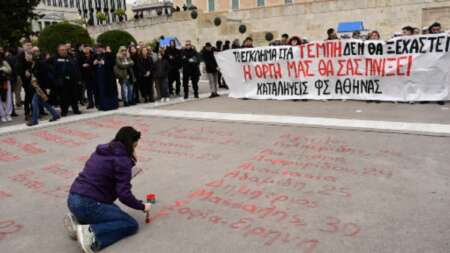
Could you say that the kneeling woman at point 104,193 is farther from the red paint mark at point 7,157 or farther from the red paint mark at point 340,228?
the red paint mark at point 7,157

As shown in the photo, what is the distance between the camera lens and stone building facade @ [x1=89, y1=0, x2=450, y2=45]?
26.2m

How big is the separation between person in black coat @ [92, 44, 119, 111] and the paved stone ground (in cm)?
344

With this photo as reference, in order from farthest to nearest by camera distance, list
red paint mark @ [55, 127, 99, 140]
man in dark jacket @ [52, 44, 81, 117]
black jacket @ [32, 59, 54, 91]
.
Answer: man in dark jacket @ [52, 44, 81, 117], black jacket @ [32, 59, 54, 91], red paint mark @ [55, 127, 99, 140]

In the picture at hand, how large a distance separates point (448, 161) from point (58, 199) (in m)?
5.15

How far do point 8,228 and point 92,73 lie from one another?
8528mm

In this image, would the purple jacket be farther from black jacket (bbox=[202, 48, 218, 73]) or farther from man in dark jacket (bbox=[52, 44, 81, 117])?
black jacket (bbox=[202, 48, 218, 73])

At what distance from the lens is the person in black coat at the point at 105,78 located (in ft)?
38.8

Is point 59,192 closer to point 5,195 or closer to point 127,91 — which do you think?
point 5,195

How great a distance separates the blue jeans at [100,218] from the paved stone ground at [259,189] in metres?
0.19

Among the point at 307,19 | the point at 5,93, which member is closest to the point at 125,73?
the point at 5,93

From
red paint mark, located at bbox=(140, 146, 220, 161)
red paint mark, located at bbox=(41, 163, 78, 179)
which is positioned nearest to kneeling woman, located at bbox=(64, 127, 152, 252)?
red paint mark, located at bbox=(41, 163, 78, 179)

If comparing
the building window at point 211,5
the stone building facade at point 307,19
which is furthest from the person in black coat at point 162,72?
the building window at point 211,5

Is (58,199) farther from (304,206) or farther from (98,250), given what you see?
(304,206)

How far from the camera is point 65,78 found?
11.1 m
